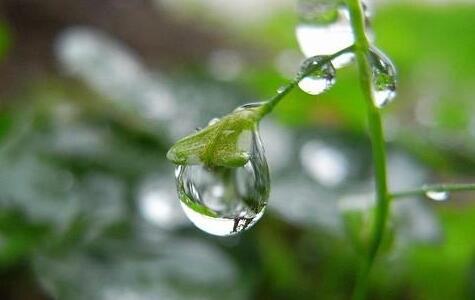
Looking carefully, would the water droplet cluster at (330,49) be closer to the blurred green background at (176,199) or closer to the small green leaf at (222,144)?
the small green leaf at (222,144)

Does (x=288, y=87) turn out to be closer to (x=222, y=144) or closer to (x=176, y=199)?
(x=222, y=144)

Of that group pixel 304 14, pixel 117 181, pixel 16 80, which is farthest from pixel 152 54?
pixel 304 14

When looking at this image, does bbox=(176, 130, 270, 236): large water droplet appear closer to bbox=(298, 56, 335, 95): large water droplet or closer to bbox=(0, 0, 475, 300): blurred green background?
bbox=(298, 56, 335, 95): large water droplet

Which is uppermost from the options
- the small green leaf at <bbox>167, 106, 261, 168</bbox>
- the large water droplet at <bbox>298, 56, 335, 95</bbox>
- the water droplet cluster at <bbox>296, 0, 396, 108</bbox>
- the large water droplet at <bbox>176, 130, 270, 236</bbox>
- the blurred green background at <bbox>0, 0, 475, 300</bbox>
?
the blurred green background at <bbox>0, 0, 475, 300</bbox>

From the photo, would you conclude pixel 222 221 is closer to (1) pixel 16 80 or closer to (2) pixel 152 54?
(1) pixel 16 80

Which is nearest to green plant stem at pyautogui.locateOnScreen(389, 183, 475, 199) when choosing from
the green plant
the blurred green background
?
the green plant

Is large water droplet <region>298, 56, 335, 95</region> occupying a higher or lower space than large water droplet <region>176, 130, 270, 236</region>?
higher

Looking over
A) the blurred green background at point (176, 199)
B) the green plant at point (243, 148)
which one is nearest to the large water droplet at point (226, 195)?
the green plant at point (243, 148)
